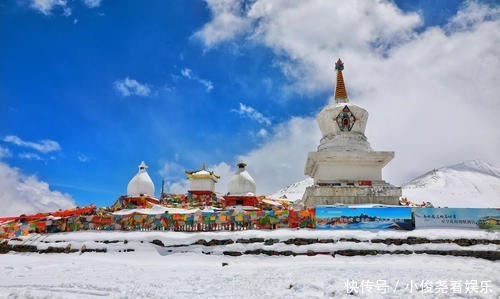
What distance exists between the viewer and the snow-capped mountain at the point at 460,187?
43.5 m

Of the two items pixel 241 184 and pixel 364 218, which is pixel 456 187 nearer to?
pixel 241 184

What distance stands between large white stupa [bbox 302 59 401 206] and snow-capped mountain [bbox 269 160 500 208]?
1836 cm

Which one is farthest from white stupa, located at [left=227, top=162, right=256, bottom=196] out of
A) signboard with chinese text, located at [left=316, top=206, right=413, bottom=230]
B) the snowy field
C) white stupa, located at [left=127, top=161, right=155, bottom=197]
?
the snowy field

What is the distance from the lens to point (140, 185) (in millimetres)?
27297

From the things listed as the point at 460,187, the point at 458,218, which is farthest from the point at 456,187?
the point at 458,218

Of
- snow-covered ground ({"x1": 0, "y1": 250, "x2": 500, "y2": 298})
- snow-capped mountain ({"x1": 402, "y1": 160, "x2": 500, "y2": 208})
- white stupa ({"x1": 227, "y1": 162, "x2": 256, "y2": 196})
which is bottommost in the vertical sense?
snow-covered ground ({"x1": 0, "y1": 250, "x2": 500, "y2": 298})

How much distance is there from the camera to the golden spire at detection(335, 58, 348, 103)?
78.6ft

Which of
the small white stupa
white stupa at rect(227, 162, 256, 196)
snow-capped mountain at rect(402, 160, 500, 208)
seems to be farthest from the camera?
snow-capped mountain at rect(402, 160, 500, 208)

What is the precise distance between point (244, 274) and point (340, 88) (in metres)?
18.0

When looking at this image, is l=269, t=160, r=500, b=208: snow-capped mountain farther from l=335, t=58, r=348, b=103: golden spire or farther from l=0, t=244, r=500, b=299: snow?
l=0, t=244, r=500, b=299: snow

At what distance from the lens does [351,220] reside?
514 inches

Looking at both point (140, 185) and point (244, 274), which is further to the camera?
point (140, 185)

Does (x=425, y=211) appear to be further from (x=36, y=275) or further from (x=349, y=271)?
(x=36, y=275)

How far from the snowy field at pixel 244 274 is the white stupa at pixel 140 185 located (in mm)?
14554
